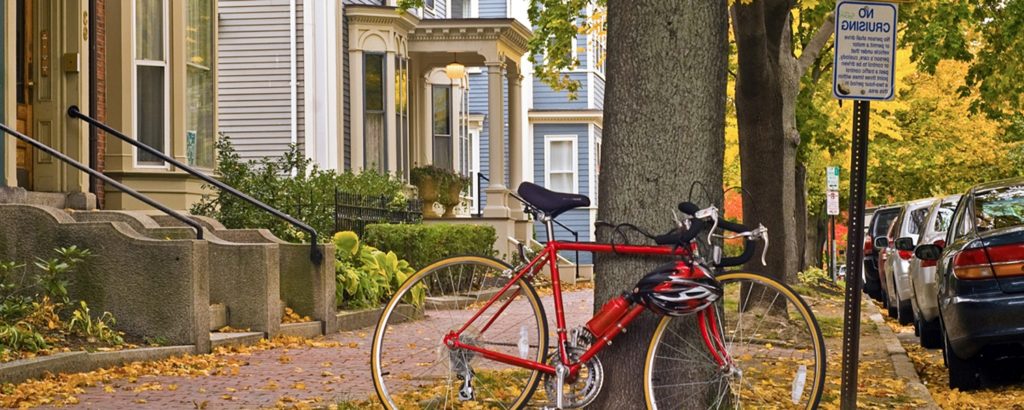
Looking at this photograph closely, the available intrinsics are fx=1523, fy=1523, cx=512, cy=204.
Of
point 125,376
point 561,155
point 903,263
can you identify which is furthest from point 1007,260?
point 561,155

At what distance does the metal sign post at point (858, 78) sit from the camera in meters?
8.15

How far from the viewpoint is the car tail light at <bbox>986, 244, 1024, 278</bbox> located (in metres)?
10.3

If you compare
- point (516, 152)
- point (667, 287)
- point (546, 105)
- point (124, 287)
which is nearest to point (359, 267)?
point (124, 287)

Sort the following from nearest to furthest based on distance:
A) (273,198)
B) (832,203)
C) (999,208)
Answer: (999,208), (273,198), (832,203)

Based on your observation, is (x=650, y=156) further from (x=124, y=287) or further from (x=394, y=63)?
(x=394, y=63)

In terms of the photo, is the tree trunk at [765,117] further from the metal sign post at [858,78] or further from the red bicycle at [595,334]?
the red bicycle at [595,334]

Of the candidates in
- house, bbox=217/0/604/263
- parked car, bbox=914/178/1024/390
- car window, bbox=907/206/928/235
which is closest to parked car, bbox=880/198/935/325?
car window, bbox=907/206/928/235

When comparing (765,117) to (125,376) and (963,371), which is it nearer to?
(963,371)

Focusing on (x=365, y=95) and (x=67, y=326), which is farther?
(x=365, y=95)

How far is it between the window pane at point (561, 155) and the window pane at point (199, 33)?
86.1 ft

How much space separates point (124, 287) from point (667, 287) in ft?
21.8

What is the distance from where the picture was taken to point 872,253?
88.3 ft

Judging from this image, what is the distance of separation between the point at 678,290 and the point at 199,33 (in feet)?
42.0

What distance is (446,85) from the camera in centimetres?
3250
